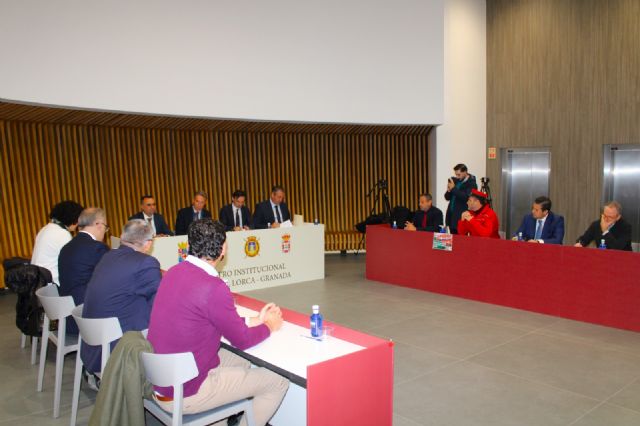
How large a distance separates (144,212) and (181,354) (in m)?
5.61

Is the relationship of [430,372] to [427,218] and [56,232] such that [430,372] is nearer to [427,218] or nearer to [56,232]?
[56,232]

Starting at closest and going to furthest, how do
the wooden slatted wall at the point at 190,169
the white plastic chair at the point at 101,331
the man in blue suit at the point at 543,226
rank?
1. the white plastic chair at the point at 101,331
2. the man in blue suit at the point at 543,226
3. the wooden slatted wall at the point at 190,169

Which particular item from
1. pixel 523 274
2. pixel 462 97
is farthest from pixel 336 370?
pixel 462 97

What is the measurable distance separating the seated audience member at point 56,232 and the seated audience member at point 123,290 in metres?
1.81

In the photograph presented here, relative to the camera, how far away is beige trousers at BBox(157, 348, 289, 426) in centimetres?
295

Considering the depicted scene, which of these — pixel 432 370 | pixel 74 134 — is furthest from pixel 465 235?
pixel 74 134

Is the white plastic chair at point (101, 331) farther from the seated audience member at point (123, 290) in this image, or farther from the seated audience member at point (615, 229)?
the seated audience member at point (615, 229)

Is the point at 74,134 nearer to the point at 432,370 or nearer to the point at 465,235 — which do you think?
the point at 465,235

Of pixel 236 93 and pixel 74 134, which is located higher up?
pixel 236 93

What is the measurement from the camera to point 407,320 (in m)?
6.52

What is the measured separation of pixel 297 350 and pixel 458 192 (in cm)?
574

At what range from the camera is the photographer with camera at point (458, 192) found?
829cm

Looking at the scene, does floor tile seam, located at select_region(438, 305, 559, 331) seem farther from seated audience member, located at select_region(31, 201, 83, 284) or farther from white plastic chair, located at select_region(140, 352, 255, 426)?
seated audience member, located at select_region(31, 201, 83, 284)

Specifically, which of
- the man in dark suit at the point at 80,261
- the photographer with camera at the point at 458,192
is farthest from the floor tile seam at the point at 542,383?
the photographer with camera at the point at 458,192
